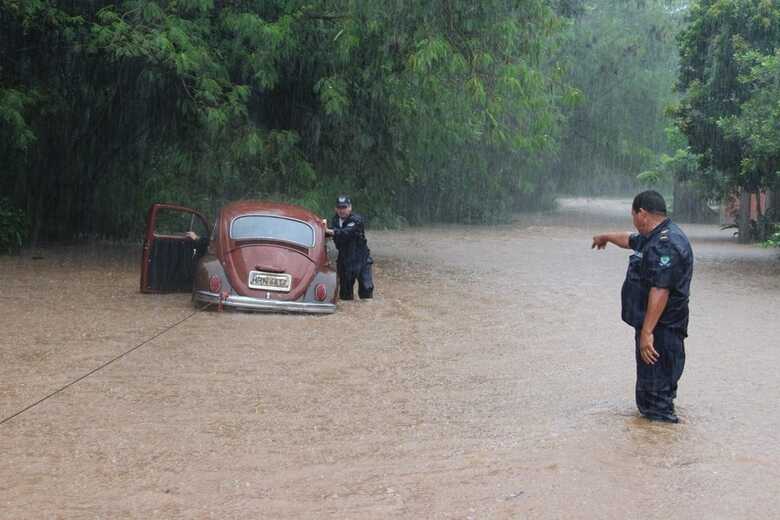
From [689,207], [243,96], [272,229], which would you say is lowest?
[272,229]

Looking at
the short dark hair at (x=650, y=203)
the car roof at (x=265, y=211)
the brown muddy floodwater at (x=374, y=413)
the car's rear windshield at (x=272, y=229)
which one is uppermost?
the short dark hair at (x=650, y=203)

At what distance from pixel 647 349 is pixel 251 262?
23.2 feet

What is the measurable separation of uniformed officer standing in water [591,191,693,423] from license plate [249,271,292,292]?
6.44 metres

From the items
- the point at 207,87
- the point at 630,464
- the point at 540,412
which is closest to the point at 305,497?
the point at 630,464

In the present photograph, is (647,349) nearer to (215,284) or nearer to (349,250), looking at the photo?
(215,284)

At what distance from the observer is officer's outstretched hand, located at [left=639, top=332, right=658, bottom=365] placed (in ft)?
26.7

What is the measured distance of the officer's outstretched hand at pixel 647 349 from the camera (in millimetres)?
8125

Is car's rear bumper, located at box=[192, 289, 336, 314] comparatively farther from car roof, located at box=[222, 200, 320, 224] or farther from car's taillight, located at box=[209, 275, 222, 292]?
car roof, located at box=[222, 200, 320, 224]

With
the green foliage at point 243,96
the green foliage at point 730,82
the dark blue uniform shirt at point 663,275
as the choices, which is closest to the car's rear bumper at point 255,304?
the green foliage at point 243,96

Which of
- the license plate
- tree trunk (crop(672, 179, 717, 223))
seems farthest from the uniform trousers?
tree trunk (crop(672, 179, 717, 223))

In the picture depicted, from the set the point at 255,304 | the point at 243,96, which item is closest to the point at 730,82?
the point at 243,96

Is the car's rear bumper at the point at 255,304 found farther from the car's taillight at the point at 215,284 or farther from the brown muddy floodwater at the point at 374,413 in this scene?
the brown muddy floodwater at the point at 374,413

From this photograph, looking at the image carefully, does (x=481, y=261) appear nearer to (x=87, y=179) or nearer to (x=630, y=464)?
(x=87, y=179)

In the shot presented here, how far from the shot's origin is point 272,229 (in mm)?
14898
